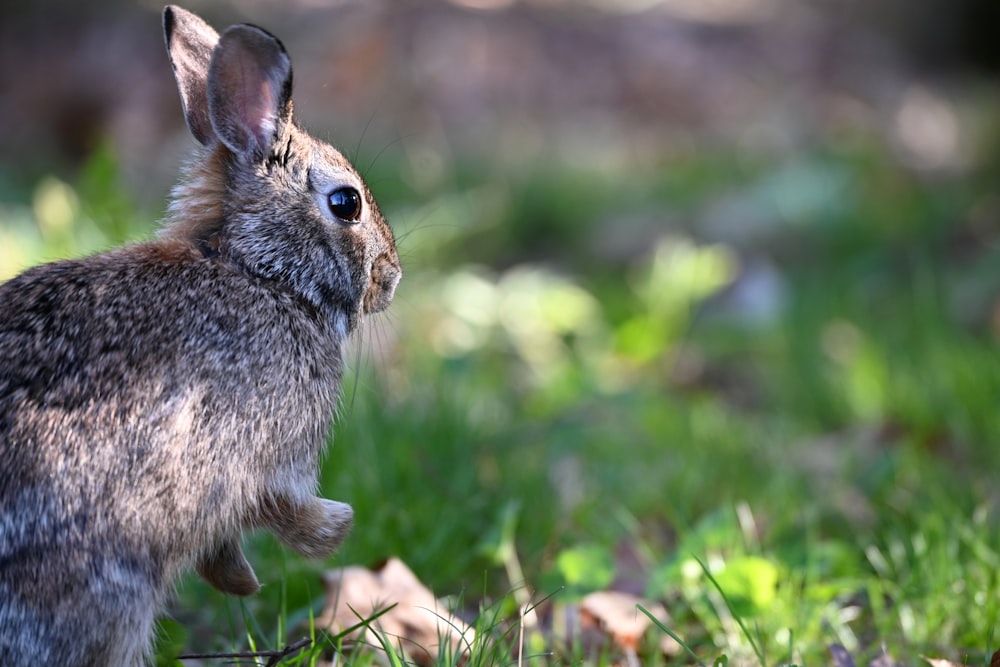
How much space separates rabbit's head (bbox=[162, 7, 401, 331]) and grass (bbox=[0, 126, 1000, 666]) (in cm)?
45

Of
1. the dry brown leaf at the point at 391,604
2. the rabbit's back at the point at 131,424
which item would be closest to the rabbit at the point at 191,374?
the rabbit's back at the point at 131,424

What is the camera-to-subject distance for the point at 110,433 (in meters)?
2.02

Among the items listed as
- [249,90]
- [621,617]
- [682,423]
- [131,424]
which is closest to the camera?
[131,424]

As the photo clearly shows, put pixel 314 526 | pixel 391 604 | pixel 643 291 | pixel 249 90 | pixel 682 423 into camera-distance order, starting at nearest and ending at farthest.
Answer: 1. pixel 314 526
2. pixel 249 90
3. pixel 391 604
4. pixel 682 423
5. pixel 643 291

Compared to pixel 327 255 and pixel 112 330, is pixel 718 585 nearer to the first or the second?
pixel 327 255

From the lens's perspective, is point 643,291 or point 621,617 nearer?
point 621,617

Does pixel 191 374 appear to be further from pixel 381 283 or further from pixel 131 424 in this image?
pixel 381 283

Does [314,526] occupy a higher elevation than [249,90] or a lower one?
lower

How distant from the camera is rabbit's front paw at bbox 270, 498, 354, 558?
91.8 inches

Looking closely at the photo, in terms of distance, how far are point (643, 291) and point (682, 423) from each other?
133 cm

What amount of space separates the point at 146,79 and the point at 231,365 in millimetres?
8588

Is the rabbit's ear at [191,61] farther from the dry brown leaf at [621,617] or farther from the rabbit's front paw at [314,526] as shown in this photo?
the dry brown leaf at [621,617]

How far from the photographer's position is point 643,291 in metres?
5.59

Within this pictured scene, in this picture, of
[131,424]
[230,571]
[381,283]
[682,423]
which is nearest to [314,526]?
[230,571]
